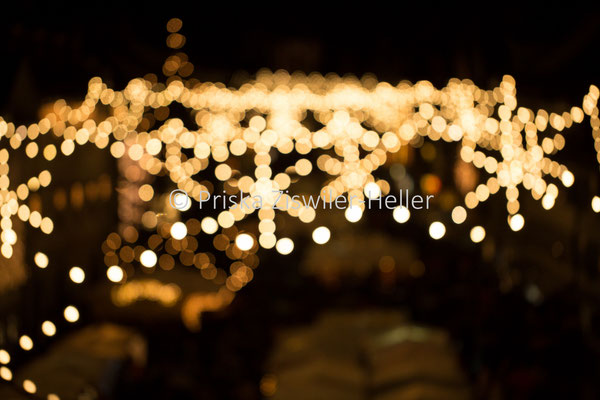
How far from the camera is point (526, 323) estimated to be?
5.52 m

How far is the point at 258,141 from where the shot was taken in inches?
460

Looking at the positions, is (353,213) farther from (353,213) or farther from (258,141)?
(258,141)

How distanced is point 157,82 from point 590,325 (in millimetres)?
7877

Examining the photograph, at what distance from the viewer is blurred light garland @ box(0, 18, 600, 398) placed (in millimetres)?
5641

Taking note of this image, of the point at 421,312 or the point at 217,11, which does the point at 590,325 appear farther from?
the point at 217,11

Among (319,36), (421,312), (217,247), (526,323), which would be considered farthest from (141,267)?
→ (319,36)

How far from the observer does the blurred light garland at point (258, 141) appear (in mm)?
5641
